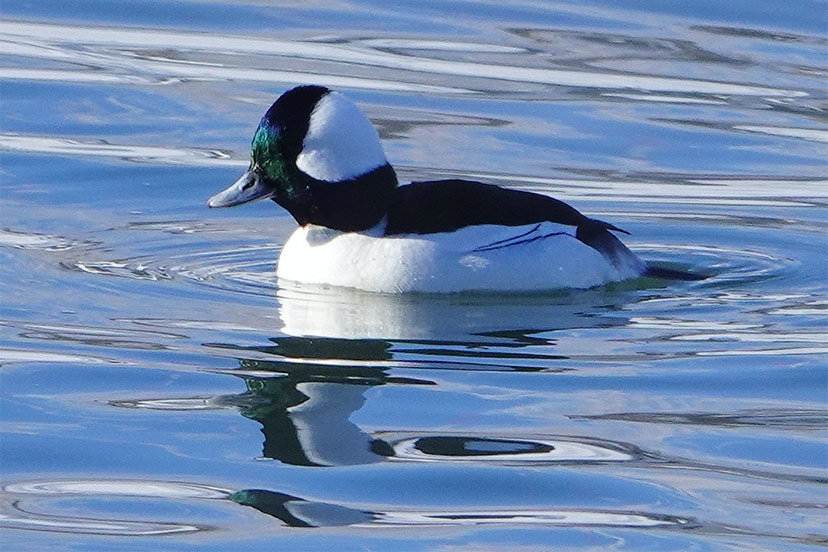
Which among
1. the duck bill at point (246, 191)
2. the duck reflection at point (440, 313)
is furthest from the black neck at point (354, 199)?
the duck reflection at point (440, 313)

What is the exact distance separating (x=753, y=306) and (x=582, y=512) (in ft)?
10.5

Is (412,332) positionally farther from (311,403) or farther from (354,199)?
(311,403)

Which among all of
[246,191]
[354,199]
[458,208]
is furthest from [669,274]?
[246,191]

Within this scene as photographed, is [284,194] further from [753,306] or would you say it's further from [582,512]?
[582,512]

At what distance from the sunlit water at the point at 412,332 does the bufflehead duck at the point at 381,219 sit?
15 cm

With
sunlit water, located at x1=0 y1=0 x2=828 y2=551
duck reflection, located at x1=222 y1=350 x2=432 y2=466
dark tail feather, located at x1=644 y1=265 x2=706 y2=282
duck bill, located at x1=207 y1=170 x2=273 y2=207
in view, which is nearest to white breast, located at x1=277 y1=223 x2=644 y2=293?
sunlit water, located at x1=0 y1=0 x2=828 y2=551

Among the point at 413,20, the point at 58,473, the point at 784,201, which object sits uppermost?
the point at 413,20

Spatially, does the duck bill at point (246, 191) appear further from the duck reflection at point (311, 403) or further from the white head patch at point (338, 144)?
the duck reflection at point (311, 403)

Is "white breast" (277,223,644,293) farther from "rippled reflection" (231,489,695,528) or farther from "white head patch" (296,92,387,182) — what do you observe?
"rippled reflection" (231,489,695,528)

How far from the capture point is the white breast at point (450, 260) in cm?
841

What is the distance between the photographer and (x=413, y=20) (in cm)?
1731

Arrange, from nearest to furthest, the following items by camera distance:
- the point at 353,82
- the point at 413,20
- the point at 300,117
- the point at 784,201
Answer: the point at 300,117
the point at 784,201
the point at 353,82
the point at 413,20

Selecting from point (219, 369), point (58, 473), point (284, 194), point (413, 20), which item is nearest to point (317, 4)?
point (413, 20)

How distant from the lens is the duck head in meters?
8.44
